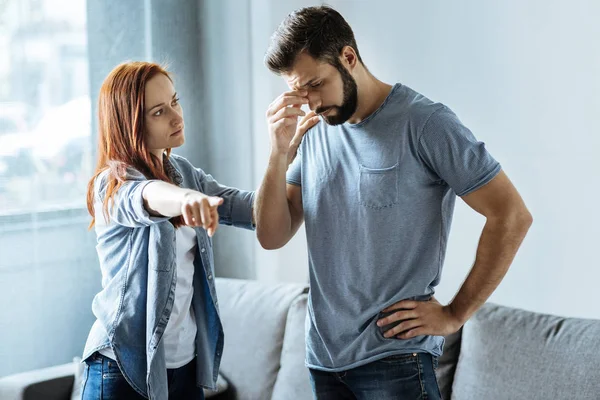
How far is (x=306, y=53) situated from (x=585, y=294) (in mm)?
1240

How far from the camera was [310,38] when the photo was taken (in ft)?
5.03

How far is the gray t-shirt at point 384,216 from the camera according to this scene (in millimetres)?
1442

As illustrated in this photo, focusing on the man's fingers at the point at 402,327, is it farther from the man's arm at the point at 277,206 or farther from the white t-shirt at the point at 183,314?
the white t-shirt at the point at 183,314

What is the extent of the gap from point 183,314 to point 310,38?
75 centimetres

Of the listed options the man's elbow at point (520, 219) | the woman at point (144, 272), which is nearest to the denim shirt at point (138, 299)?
the woman at point (144, 272)

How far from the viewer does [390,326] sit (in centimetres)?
148

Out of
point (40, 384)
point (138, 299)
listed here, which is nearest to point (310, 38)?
point (138, 299)

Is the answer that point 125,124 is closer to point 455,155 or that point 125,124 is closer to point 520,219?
point 455,155

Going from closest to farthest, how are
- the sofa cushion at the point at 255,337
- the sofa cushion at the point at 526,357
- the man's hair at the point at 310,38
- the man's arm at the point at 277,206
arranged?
the man's hair at the point at 310,38 < the man's arm at the point at 277,206 < the sofa cushion at the point at 526,357 < the sofa cushion at the point at 255,337

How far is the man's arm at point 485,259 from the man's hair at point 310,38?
0.44 metres

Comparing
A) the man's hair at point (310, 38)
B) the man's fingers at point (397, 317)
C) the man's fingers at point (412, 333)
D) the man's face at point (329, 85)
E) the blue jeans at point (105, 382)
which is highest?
the man's hair at point (310, 38)

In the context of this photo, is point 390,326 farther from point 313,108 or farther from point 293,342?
point 293,342

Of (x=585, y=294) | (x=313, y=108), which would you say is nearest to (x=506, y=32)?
(x=585, y=294)

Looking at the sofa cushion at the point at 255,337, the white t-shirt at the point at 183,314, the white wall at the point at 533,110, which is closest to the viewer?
the white t-shirt at the point at 183,314
